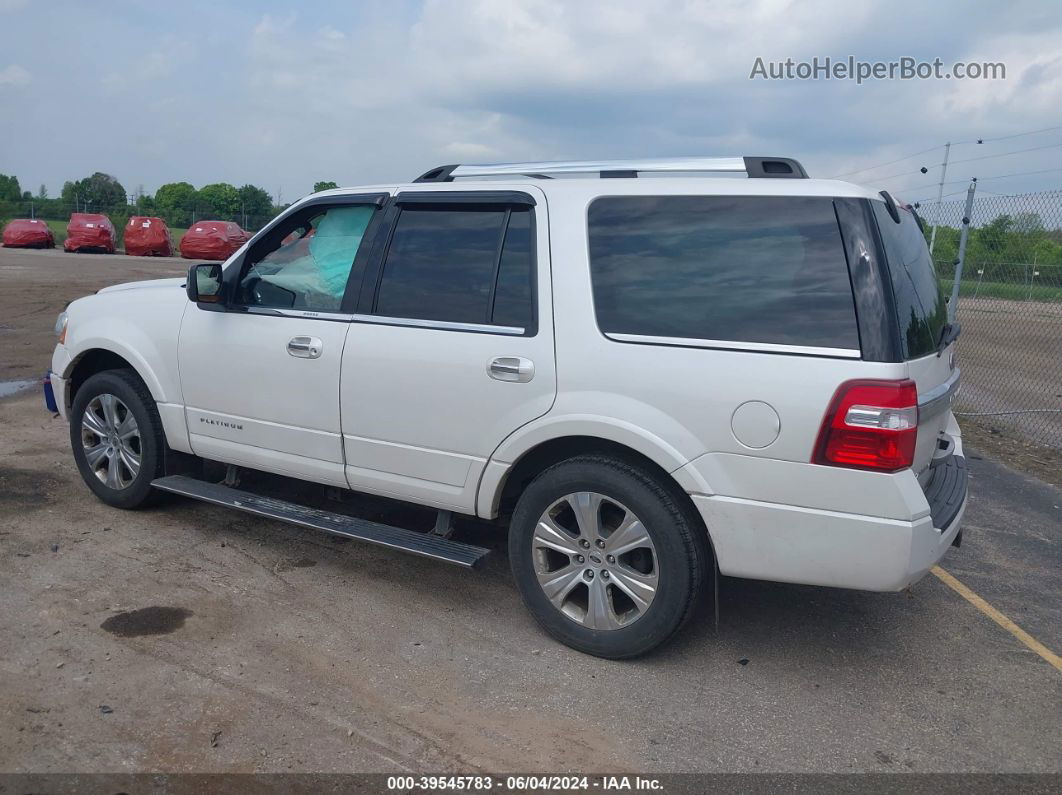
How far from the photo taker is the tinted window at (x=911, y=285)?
3.50 metres

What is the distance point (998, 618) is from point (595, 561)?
222 centimetres

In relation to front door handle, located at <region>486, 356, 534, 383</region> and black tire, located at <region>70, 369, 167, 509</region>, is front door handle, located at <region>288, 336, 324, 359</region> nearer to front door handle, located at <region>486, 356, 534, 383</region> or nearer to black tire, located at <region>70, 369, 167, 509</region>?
front door handle, located at <region>486, 356, 534, 383</region>

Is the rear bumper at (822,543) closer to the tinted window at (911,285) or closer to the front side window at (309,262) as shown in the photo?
the tinted window at (911,285)

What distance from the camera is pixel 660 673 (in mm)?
3879

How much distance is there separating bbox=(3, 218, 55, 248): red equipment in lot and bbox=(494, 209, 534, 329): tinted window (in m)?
34.2

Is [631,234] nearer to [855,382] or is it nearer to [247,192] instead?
[855,382]

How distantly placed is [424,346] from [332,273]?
2.80ft

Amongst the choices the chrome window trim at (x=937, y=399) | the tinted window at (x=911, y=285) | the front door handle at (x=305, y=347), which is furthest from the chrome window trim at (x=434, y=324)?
the chrome window trim at (x=937, y=399)

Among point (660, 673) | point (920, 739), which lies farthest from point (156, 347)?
point (920, 739)

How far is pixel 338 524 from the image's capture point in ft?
14.9

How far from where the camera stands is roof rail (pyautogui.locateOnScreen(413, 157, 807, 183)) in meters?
3.90

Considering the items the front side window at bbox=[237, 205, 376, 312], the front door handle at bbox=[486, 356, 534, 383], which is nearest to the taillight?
the front door handle at bbox=[486, 356, 534, 383]

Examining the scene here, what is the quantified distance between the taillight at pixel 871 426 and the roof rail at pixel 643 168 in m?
1.02

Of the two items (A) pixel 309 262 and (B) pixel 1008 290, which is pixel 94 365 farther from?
(B) pixel 1008 290
